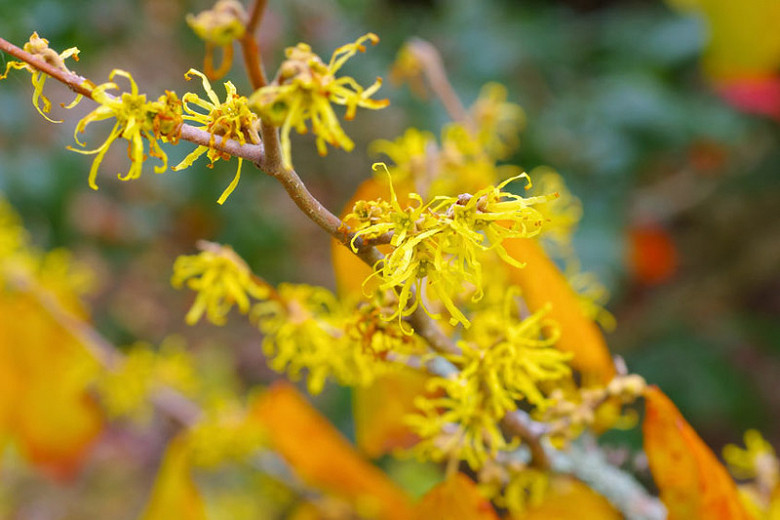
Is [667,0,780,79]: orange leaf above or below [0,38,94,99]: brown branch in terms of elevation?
below

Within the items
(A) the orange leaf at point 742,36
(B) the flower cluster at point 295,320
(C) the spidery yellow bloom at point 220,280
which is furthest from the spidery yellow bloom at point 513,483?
(A) the orange leaf at point 742,36

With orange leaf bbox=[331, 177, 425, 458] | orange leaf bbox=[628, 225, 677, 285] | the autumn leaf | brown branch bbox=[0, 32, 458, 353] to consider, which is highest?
brown branch bbox=[0, 32, 458, 353]

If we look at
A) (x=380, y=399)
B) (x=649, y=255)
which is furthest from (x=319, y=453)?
(x=649, y=255)

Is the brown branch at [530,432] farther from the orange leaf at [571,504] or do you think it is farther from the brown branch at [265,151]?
the brown branch at [265,151]

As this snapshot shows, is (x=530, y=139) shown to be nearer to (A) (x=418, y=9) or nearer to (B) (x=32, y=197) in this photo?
(A) (x=418, y=9)

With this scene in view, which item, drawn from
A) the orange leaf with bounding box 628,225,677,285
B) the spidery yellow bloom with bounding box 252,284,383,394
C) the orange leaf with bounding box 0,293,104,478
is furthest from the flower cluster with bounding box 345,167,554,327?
the orange leaf with bounding box 628,225,677,285

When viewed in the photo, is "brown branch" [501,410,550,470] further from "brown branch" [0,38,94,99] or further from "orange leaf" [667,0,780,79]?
"orange leaf" [667,0,780,79]
